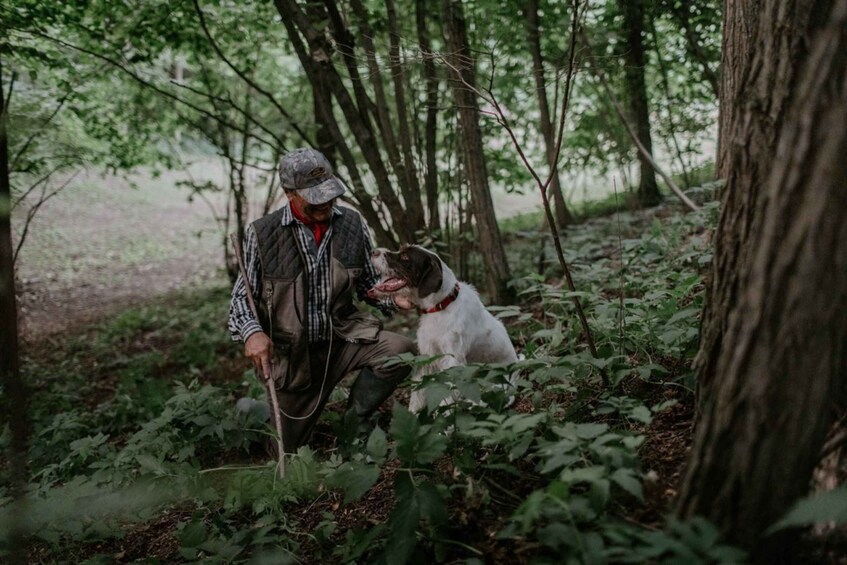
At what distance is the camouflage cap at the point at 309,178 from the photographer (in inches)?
163

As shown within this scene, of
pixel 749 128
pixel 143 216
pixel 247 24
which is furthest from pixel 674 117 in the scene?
pixel 143 216

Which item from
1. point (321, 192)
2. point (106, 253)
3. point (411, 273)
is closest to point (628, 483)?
point (411, 273)

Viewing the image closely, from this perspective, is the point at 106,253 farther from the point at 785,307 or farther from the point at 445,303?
the point at 785,307

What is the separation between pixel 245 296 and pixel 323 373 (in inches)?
30.2

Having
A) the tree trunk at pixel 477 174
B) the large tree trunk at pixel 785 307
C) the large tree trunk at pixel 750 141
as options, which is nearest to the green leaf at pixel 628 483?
the large tree trunk at pixel 785 307

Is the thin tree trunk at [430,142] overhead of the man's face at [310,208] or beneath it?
overhead

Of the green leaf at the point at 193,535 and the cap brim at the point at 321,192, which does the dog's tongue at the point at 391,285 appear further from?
the green leaf at the point at 193,535

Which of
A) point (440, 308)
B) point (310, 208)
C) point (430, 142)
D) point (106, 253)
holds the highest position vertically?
point (430, 142)

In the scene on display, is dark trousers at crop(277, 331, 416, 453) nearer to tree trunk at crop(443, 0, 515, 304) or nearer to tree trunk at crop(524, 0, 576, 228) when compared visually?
tree trunk at crop(524, 0, 576, 228)

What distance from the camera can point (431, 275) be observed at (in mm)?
4133

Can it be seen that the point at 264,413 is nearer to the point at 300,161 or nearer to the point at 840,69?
the point at 300,161

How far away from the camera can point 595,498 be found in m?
2.05

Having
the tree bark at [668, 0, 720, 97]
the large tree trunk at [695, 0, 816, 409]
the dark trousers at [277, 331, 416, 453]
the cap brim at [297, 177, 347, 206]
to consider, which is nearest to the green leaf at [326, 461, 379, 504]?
the large tree trunk at [695, 0, 816, 409]

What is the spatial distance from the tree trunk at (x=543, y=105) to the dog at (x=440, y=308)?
926 mm
